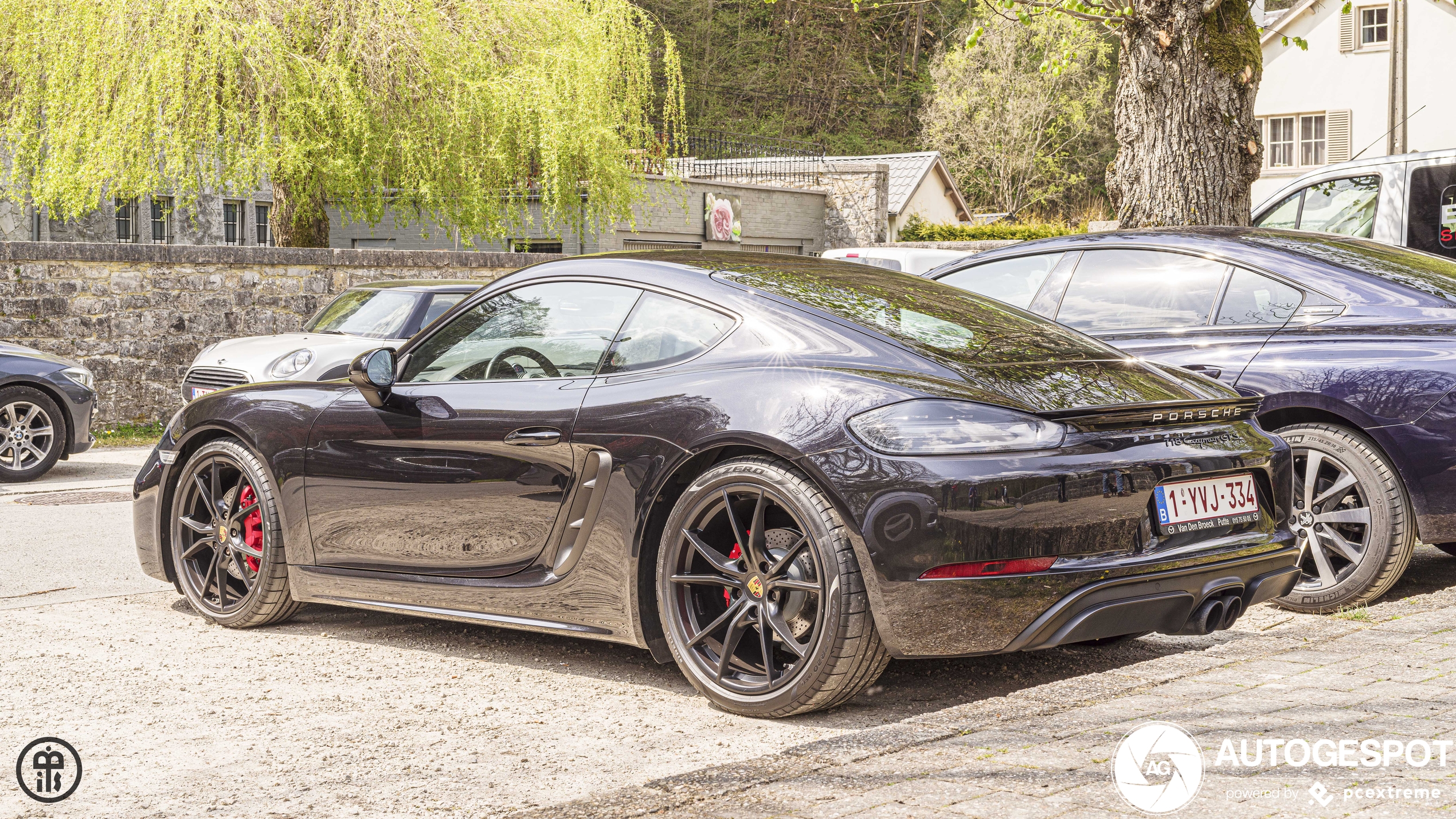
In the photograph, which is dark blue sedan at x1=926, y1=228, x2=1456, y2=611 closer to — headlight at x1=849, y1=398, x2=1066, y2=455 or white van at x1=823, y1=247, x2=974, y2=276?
headlight at x1=849, y1=398, x2=1066, y2=455

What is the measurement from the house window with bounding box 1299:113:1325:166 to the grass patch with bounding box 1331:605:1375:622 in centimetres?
3978

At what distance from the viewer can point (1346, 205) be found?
1023 centimetres

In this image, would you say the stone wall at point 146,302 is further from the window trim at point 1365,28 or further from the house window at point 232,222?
the window trim at point 1365,28

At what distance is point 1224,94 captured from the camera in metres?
9.68

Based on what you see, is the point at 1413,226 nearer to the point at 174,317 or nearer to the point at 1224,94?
the point at 1224,94

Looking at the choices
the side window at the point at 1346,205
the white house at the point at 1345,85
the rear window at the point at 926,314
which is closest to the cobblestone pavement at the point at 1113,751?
the rear window at the point at 926,314

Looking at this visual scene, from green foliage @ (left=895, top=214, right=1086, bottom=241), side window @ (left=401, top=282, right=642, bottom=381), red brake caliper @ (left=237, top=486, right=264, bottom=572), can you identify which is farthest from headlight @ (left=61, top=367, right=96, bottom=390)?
green foliage @ (left=895, top=214, right=1086, bottom=241)

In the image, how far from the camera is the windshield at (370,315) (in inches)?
507

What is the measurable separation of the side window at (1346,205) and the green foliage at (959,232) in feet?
82.6

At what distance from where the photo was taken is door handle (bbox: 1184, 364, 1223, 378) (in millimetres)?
5727

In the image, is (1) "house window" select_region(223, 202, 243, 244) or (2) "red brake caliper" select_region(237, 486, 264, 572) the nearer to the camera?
(2) "red brake caliper" select_region(237, 486, 264, 572)

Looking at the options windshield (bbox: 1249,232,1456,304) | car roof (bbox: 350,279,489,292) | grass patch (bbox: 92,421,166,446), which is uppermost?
windshield (bbox: 1249,232,1456,304)

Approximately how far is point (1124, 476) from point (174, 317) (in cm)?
1437

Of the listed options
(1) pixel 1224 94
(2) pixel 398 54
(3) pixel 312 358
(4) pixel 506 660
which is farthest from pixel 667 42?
(4) pixel 506 660
